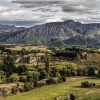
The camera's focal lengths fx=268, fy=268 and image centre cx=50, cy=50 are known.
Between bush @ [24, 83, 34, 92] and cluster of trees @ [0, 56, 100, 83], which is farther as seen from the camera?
cluster of trees @ [0, 56, 100, 83]

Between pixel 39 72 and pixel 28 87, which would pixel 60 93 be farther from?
pixel 39 72

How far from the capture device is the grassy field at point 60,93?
298 ft

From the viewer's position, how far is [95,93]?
97.5m

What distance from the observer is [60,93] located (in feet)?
319

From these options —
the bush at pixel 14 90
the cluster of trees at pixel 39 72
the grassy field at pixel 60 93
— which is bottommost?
the grassy field at pixel 60 93

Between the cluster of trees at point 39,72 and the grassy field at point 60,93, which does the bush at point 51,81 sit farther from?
the cluster of trees at point 39,72

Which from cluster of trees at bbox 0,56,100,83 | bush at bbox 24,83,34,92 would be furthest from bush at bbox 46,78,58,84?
bush at bbox 24,83,34,92

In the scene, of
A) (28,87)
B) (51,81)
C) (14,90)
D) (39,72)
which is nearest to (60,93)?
(28,87)

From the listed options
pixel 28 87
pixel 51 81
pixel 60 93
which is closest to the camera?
pixel 60 93

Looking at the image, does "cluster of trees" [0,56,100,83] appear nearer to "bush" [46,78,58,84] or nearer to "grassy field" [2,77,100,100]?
"bush" [46,78,58,84]

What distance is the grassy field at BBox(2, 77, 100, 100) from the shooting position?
90.8m

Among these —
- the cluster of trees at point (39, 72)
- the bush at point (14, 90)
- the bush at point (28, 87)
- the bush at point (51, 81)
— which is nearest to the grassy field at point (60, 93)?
the bush at point (28, 87)

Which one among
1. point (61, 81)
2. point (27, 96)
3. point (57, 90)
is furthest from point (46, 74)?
point (27, 96)

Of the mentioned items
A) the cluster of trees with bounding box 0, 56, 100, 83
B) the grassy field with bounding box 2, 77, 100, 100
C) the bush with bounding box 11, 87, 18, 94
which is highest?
the cluster of trees with bounding box 0, 56, 100, 83
